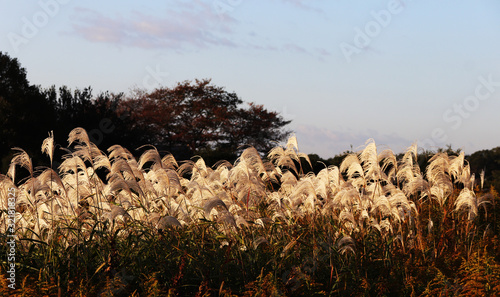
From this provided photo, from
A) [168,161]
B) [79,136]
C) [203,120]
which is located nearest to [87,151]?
[79,136]

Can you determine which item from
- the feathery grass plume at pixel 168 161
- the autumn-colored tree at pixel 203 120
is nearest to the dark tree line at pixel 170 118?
the autumn-colored tree at pixel 203 120

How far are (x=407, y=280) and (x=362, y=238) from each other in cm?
82

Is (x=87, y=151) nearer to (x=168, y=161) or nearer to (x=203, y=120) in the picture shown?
(x=168, y=161)

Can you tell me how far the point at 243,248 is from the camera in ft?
20.6

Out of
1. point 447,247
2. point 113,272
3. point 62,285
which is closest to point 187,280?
point 113,272

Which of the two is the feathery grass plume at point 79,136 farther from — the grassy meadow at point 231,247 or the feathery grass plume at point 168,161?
the feathery grass plume at point 168,161

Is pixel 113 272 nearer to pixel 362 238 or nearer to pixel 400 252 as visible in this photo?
pixel 362 238
